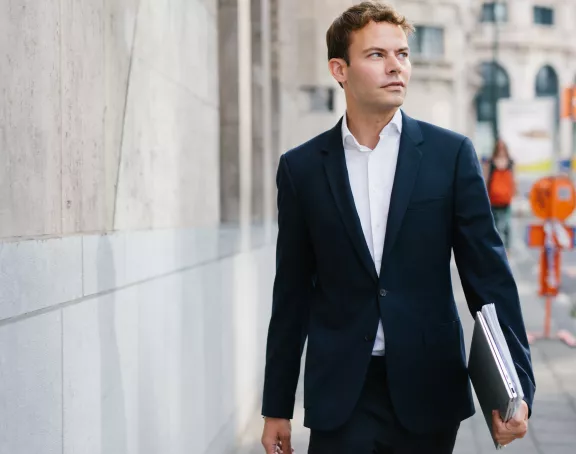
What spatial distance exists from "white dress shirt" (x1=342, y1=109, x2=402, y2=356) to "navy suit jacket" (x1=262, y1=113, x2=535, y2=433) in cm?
4

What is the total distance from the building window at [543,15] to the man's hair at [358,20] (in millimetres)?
70870

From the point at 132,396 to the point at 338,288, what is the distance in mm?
1185

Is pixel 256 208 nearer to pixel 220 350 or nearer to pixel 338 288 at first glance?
pixel 220 350

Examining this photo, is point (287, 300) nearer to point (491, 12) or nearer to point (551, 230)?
point (551, 230)

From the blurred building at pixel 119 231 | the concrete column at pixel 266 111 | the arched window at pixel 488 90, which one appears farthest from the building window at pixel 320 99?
the arched window at pixel 488 90

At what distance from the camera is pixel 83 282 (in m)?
3.21

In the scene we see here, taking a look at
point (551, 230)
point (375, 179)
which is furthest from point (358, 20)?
point (551, 230)

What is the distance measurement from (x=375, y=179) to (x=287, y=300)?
1.44 feet

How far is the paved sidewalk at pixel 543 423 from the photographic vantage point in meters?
6.55

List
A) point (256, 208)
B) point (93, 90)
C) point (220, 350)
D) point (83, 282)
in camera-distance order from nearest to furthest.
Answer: point (83, 282) < point (93, 90) < point (220, 350) < point (256, 208)

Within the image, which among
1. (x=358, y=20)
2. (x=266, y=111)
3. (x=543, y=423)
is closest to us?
(x=358, y=20)

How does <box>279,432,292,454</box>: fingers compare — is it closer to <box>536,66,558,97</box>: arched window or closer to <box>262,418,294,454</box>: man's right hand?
<box>262,418,294,454</box>: man's right hand

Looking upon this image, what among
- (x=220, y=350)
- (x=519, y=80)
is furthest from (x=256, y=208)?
(x=519, y=80)

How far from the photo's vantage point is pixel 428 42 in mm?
37906
